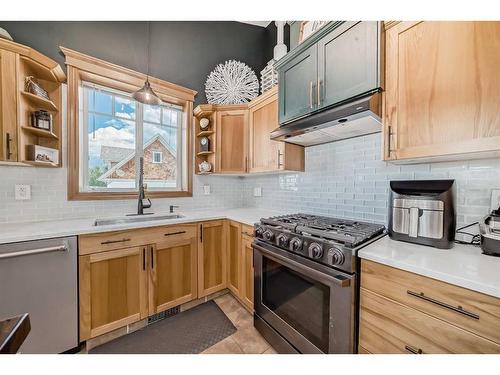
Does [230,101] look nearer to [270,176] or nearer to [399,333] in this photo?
[270,176]

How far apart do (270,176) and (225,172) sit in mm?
581

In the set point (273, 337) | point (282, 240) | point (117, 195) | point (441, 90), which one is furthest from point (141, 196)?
point (441, 90)

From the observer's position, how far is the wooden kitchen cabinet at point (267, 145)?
198cm

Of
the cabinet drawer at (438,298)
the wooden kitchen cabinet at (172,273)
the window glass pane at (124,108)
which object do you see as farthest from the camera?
the window glass pane at (124,108)

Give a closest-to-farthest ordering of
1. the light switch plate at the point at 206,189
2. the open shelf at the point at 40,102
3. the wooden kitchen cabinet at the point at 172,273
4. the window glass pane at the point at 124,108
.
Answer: the open shelf at the point at 40,102, the wooden kitchen cabinet at the point at 172,273, the window glass pane at the point at 124,108, the light switch plate at the point at 206,189

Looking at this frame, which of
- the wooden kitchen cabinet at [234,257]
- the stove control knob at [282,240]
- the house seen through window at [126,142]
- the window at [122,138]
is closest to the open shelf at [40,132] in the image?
the window at [122,138]

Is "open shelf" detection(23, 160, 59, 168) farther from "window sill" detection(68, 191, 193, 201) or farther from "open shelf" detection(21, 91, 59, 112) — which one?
"open shelf" detection(21, 91, 59, 112)

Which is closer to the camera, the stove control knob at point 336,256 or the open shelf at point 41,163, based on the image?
the stove control knob at point 336,256

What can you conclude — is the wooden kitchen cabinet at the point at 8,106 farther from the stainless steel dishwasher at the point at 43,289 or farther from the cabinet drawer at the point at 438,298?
the cabinet drawer at the point at 438,298

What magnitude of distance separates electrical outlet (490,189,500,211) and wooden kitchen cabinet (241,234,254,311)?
1.55m

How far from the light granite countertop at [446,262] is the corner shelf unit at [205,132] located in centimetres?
192

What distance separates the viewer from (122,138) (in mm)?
2248

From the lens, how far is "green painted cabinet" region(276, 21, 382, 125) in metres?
1.23
